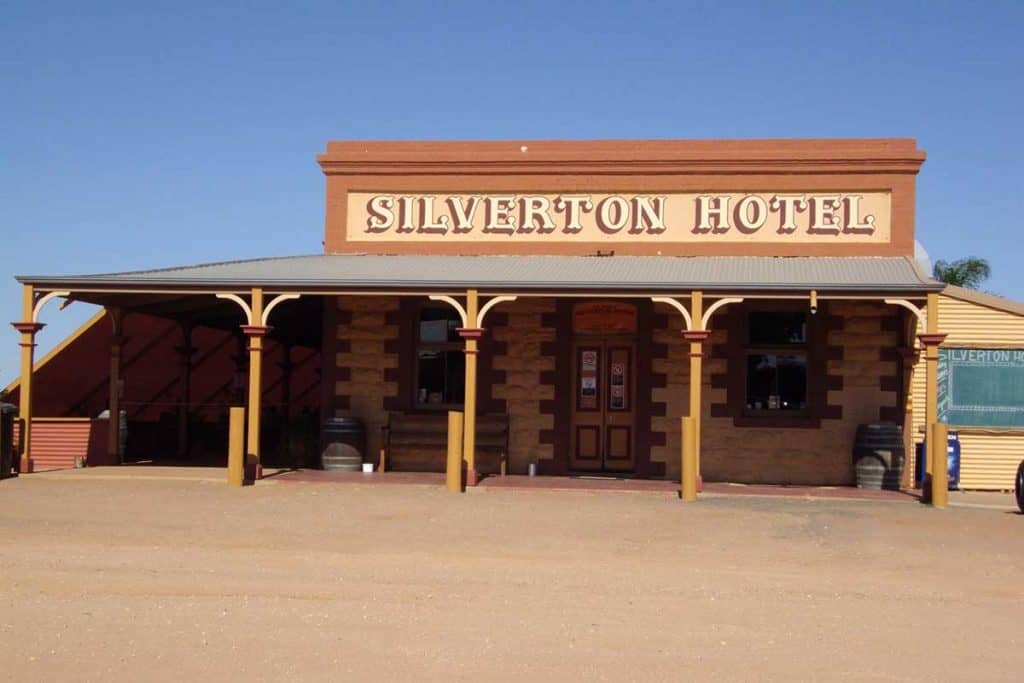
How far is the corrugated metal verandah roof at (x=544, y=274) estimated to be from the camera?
1508 cm

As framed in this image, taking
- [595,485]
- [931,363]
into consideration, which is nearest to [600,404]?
[595,485]

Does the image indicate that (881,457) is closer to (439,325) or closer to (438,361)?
(438,361)

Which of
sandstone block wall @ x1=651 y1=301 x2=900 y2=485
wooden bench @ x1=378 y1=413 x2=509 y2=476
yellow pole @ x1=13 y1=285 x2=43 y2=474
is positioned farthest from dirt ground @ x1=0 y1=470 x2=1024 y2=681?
wooden bench @ x1=378 y1=413 x2=509 y2=476

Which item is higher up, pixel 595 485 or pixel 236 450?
pixel 236 450

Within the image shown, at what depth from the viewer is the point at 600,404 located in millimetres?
17656

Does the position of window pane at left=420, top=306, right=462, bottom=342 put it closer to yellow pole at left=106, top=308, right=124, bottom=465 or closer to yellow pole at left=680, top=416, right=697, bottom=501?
yellow pole at left=680, top=416, right=697, bottom=501

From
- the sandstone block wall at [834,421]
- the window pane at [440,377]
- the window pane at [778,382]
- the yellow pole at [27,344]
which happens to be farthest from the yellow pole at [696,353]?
the yellow pole at [27,344]

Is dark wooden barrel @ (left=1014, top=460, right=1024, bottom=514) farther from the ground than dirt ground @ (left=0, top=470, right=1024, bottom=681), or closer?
farther from the ground

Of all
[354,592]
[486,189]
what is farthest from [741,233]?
[354,592]

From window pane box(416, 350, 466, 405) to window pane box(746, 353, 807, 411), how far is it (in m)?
4.38

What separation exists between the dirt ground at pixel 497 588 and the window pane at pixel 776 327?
10.4 feet

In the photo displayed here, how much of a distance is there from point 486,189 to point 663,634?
12066mm

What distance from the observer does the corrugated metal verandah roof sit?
15.1 metres

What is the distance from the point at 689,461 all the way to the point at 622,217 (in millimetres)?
4966
